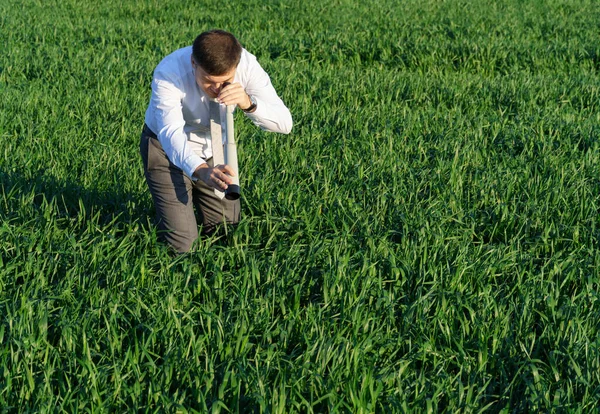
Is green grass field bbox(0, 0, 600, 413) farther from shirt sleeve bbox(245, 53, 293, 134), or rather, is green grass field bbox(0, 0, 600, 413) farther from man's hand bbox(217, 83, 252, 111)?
man's hand bbox(217, 83, 252, 111)

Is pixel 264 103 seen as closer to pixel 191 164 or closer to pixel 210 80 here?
pixel 210 80

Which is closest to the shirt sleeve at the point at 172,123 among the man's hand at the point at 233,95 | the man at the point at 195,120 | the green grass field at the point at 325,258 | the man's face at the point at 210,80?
the man at the point at 195,120

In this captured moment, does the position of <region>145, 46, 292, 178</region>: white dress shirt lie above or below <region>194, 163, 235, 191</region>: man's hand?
above

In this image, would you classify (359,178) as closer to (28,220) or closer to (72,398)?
(28,220)

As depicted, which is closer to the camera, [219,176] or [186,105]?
[219,176]

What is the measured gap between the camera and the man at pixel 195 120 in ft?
10.3

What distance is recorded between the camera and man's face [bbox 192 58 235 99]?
3.19 meters

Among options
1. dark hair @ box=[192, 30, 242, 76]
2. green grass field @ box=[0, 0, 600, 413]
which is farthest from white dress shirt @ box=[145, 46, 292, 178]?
green grass field @ box=[0, 0, 600, 413]

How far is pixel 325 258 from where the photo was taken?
364 centimetres

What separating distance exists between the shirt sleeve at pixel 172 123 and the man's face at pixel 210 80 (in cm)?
15

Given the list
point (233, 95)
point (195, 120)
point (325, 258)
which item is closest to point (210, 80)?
point (233, 95)

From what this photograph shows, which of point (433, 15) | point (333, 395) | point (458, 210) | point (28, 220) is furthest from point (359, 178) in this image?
point (433, 15)

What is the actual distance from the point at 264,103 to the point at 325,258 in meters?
0.79

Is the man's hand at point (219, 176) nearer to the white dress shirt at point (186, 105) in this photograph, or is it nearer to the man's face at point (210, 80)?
the white dress shirt at point (186, 105)
